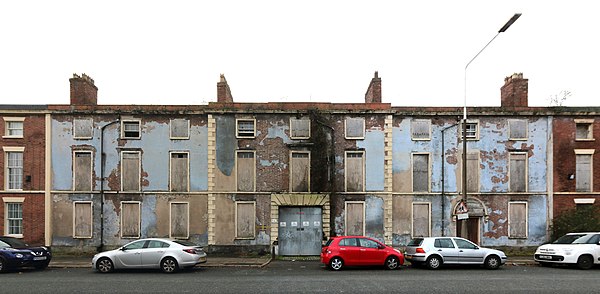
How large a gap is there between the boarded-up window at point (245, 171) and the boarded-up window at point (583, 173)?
17.7 metres

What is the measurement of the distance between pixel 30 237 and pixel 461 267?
21.7 metres

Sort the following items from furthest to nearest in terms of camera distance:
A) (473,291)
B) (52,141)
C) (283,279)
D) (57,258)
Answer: (52,141) < (57,258) < (283,279) < (473,291)

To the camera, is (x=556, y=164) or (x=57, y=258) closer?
(x=57, y=258)

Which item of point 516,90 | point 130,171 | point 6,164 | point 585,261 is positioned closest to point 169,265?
point 130,171

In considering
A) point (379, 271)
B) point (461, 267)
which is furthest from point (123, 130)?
point (461, 267)

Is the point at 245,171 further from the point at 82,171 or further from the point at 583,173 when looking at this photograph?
the point at 583,173

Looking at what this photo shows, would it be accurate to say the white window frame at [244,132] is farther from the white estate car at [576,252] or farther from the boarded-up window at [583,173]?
the boarded-up window at [583,173]

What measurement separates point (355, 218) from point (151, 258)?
1121 cm

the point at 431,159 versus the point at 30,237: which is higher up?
the point at 431,159

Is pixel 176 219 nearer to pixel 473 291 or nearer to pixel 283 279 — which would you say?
pixel 283 279

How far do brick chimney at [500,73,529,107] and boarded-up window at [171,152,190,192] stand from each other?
18.8 metres

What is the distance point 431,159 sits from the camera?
25.4m

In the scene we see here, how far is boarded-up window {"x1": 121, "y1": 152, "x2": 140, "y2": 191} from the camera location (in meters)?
25.0

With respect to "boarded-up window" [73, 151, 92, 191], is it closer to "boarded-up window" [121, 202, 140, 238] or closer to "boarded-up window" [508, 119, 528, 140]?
"boarded-up window" [121, 202, 140, 238]
